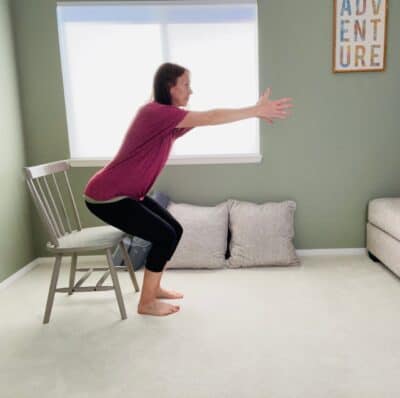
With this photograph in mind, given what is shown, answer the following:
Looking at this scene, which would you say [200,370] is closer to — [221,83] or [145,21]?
[221,83]

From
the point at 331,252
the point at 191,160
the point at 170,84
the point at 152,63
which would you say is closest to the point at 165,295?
the point at 191,160

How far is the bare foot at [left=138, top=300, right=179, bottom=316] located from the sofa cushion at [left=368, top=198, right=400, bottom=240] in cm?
146

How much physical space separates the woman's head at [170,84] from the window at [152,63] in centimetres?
94

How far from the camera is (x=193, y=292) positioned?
261cm

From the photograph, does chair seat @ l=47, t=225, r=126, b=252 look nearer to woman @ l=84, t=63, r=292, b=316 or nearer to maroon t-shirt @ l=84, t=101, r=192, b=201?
A: woman @ l=84, t=63, r=292, b=316

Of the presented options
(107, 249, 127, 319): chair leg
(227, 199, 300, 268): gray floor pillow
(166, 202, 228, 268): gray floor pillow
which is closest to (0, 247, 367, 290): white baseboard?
(227, 199, 300, 268): gray floor pillow

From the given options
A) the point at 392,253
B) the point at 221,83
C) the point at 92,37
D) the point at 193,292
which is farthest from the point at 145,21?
the point at 392,253

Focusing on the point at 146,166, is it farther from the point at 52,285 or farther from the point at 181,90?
the point at 52,285

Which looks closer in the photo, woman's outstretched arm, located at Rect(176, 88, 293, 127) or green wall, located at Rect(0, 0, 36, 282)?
woman's outstretched arm, located at Rect(176, 88, 293, 127)

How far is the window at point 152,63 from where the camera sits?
3045mm

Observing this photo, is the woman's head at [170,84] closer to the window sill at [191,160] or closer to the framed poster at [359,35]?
the window sill at [191,160]

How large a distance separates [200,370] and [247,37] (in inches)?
92.3

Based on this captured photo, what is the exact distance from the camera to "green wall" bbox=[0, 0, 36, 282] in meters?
2.85

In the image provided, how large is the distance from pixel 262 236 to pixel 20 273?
1769 millimetres
